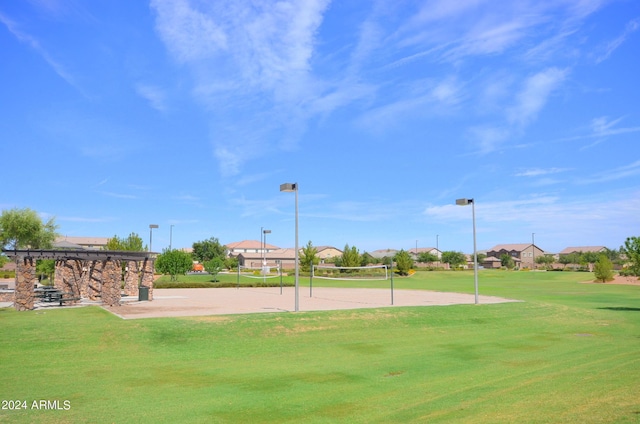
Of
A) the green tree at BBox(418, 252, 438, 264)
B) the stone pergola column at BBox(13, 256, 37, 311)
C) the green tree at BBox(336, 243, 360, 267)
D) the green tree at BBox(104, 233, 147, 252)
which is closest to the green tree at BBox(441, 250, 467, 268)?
the green tree at BBox(418, 252, 438, 264)

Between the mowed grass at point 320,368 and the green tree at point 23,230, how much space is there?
42.6 meters

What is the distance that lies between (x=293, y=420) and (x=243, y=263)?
129824 mm

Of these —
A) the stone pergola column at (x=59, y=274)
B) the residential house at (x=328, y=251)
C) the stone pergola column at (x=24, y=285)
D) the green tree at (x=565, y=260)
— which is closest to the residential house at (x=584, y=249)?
the green tree at (x=565, y=260)

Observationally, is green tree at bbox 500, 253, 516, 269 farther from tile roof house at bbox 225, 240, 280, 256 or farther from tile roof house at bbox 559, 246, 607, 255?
tile roof house at bbox 225, 240, 280, 256

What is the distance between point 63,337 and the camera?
16969 millimetres

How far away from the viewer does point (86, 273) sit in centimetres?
3400

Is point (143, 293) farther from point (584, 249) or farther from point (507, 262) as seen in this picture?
point (584, 249)

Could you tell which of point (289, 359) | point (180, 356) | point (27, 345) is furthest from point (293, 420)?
point (27, 345)

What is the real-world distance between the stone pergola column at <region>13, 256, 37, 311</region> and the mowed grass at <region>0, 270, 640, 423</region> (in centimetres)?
63

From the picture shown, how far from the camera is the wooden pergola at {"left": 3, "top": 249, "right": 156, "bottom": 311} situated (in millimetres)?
24297

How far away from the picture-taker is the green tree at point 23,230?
200 ft

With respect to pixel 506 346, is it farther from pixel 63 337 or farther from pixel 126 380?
pixel 63 337

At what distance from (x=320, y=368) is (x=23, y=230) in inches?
2350

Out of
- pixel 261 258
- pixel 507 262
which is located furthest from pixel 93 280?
pixel 507 262
